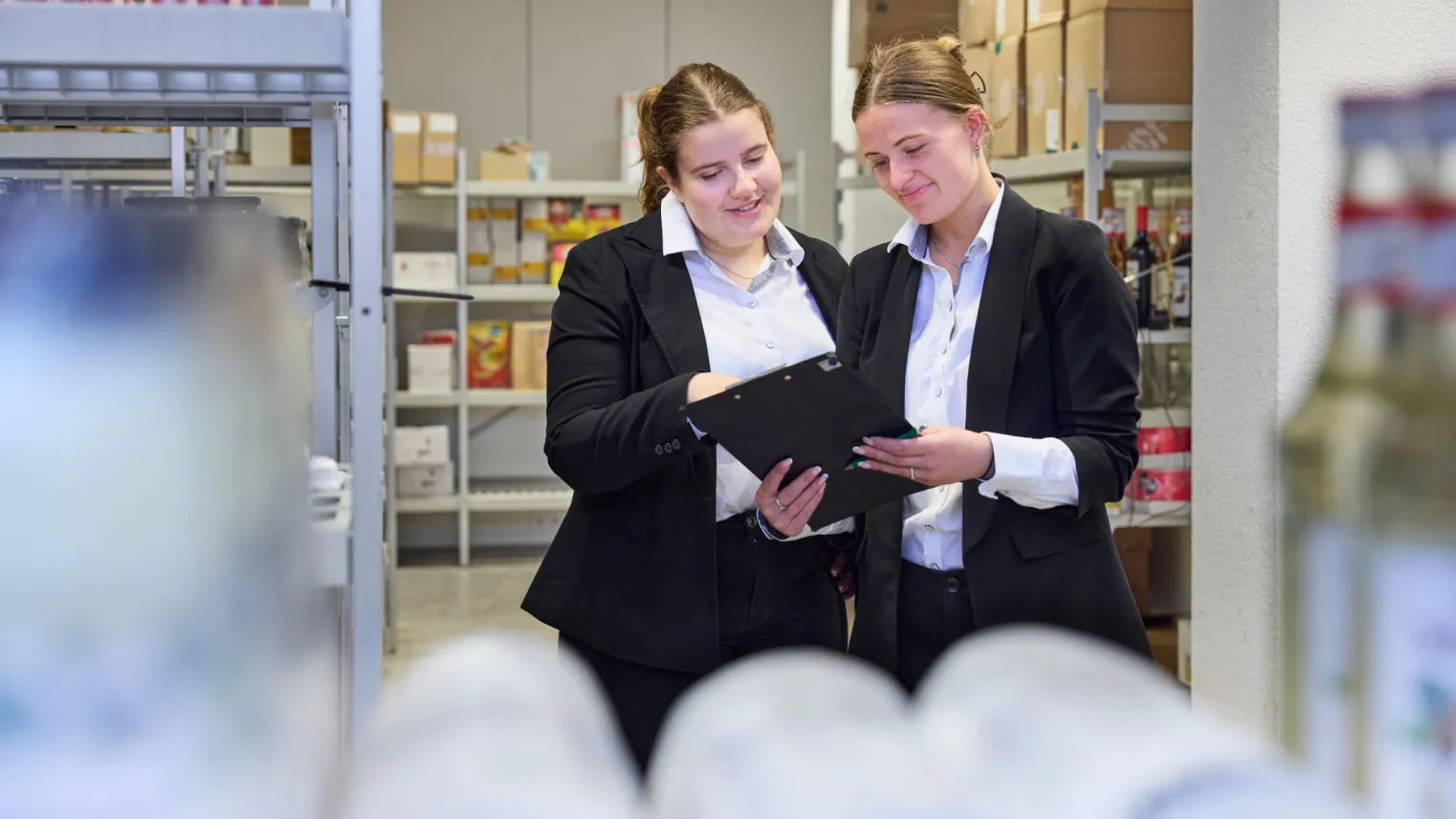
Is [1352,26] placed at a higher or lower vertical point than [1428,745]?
higher

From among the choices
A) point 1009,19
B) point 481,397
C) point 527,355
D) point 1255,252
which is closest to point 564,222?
point 527,355

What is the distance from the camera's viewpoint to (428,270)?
6719 mm

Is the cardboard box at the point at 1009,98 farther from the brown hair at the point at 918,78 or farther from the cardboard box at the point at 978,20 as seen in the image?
the brown hair at the point at 918,78

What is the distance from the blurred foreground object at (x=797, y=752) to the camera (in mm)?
407

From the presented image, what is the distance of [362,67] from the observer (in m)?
0.86

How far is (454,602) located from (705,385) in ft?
15.5

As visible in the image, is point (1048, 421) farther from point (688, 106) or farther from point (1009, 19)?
point (1009, 19)

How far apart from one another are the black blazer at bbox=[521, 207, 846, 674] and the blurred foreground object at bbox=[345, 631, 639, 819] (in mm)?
1187

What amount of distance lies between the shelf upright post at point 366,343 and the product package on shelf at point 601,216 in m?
6.00

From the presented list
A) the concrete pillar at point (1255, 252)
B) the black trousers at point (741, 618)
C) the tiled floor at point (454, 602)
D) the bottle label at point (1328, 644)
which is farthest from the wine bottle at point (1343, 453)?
the tiled floor at point (454, 602)

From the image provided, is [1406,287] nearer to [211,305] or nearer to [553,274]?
[211,305]

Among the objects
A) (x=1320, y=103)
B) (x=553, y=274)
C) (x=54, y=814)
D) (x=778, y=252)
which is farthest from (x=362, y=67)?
(x=553, y=274)

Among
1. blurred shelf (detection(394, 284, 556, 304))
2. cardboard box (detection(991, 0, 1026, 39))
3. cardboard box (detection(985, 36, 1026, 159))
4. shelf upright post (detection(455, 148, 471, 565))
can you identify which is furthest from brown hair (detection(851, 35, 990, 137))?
shelf upright post (detection(455, 148, 471, 565))

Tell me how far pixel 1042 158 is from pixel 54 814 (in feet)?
11.9
